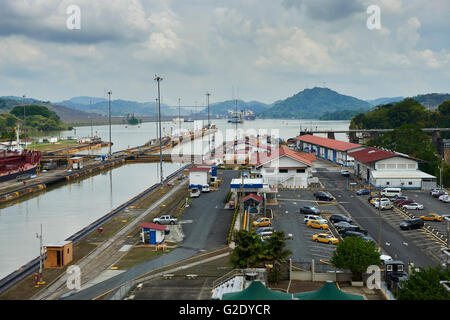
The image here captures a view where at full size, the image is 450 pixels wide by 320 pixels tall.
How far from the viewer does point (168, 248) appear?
19562mm

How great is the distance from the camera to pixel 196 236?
21.4 meters

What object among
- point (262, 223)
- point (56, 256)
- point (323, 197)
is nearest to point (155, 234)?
point (56, 256)

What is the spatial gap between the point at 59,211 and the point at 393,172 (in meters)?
27.8

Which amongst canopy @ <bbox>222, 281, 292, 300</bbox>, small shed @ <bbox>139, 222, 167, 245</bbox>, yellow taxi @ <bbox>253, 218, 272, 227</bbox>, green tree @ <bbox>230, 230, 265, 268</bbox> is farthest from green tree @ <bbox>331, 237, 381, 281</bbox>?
small shed @ <bbox>139, 222, 167, 245</bbox>

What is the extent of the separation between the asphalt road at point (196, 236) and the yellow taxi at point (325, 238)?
4.55 metres

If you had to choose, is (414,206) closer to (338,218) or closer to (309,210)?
(338,218)

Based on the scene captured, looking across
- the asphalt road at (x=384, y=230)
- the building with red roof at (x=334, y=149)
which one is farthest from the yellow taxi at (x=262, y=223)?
the building with red roof at (x=334, y=149)

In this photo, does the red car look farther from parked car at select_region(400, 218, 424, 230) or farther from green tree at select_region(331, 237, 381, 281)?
green tree at select_region(331, 237, 381, 281)

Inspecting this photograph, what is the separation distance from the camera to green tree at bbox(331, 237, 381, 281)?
47.5 feet

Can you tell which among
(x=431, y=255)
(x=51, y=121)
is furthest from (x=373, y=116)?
(x=51, y=121)

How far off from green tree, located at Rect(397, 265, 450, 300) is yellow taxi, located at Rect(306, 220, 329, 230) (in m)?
11.0

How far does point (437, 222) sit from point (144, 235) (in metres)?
16.5

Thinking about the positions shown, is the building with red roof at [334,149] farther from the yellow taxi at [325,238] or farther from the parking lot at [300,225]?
the yellow taxi at [325,238]
